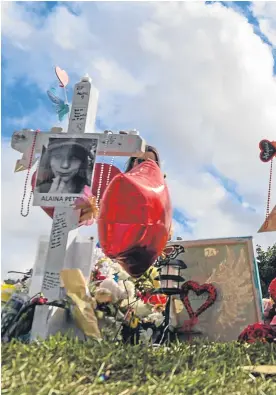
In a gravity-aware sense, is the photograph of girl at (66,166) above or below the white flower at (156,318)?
above

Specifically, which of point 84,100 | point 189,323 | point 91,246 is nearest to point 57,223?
point 91,246

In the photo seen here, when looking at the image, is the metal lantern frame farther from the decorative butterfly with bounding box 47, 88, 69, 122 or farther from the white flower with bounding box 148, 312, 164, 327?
the decorative butterfly with bounding box 47, 88, 69, 122

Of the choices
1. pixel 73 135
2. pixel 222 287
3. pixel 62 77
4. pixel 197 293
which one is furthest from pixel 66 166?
pixel 222 287

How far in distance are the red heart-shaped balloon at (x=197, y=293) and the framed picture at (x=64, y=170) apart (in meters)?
1.30

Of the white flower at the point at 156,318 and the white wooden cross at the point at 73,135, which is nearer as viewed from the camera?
the white flower at the point at 156,318

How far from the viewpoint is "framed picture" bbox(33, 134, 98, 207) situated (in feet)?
13.0

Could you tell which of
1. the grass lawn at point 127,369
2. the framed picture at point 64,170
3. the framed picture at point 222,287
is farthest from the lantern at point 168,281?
the grass lawn at point 127,369

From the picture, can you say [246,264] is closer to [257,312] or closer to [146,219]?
[257,312]

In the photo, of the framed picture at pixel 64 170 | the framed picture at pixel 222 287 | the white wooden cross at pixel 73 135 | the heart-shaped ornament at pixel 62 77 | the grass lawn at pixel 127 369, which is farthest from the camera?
the heart-shaped ornament at pixel 62 77

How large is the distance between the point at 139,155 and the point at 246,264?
4.62ft

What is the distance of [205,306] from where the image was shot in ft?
13.5

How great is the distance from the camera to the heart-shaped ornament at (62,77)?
4.54 m

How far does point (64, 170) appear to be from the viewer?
13.3 feet

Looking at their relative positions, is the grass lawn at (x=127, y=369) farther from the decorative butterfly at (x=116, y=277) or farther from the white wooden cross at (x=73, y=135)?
the decorative butterfly at (x=116, y=277)
